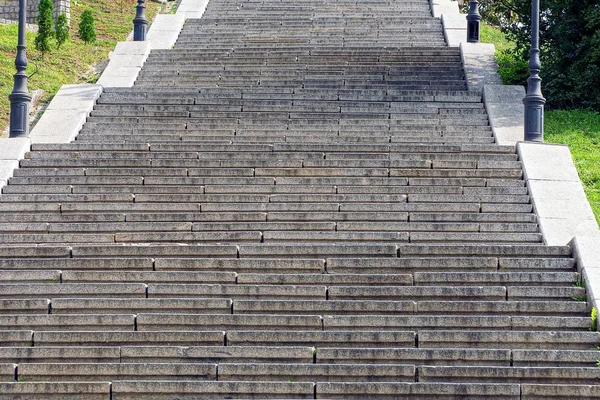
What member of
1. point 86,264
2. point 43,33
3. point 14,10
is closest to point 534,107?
point 86,264

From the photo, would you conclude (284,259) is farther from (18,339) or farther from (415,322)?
(18,339)

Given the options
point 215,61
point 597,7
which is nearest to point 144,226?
point 215,61

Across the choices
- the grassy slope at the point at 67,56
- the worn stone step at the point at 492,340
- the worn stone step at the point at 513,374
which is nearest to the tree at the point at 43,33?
the grassy slope at the point at 67,56

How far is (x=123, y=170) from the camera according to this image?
1538 cm

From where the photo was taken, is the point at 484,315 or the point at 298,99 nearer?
the point at 484,315

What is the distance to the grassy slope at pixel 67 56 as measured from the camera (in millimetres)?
21875

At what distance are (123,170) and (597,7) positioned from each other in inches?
385

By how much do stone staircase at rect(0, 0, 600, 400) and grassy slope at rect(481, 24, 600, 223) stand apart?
3.66ft

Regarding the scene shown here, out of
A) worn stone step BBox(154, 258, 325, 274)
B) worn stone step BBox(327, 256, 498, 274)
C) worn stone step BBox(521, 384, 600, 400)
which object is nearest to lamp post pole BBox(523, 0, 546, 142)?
worn stone step BBox(327, 256, 498, 274)

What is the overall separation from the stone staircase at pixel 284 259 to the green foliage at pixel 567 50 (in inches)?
107

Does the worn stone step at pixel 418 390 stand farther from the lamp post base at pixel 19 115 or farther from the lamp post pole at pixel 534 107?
the lamp post base at pixel 19 115

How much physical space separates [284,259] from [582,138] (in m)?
7.12

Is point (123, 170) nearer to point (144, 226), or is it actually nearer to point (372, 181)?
point (144, 226)

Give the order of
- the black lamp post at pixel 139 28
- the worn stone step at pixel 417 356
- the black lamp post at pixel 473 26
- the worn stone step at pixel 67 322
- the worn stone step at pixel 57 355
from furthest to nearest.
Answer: the black lamp post at pixel 139 28 → the black lamp post at pixel 473 26 → the worn stone step at pixel 67 322 → the worn stone step at pixel 57 355 → the worn stone step at pixel 417 356
